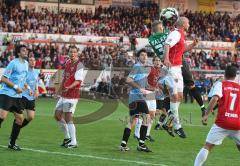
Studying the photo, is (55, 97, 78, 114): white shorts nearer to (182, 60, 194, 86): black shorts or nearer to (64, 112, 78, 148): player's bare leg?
(64, 112, 78, 148): player's bare leg

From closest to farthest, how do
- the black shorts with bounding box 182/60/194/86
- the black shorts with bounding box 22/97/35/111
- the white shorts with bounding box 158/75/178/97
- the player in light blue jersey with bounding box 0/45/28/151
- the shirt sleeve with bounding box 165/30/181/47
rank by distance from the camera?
the player in light blue jersey with bounding box 0/45/28/151, the shirt sleeve with bounding box 165/30/181/47, the white shorts with bounding box 158/75/178/97, the black shorts with bounding box 182/60/194/86, the black shorts with bounding box 22/97/35/111

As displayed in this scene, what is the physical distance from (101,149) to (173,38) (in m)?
3.05

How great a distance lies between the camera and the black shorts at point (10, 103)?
14.7 meters

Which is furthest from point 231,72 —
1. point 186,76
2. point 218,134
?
point 186,76

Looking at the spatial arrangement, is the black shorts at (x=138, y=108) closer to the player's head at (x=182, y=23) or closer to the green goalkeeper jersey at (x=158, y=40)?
the green goalkeeper jersey at (x=158, y=40)

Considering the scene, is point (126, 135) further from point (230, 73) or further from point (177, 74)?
point (230, 73)

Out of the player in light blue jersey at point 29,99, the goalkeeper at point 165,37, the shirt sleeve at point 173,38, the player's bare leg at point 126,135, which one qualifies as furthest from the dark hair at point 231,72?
the player in light blue jersey at point 29,99

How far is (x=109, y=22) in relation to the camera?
158 ft

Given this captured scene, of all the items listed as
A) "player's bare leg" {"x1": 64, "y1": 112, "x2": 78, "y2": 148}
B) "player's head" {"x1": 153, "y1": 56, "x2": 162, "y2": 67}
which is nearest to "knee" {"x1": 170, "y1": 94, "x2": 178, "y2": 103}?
"player's head" {"x1": 153, "y1": 56, "x2": 162, "y2": 67}

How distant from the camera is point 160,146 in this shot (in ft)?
53.0

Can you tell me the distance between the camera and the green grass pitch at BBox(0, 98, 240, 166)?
12898 mm

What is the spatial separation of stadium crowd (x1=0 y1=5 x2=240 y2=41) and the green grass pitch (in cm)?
2051

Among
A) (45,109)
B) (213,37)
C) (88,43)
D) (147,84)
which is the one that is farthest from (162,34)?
(213,37)

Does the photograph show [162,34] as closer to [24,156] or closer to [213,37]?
[24,156]
